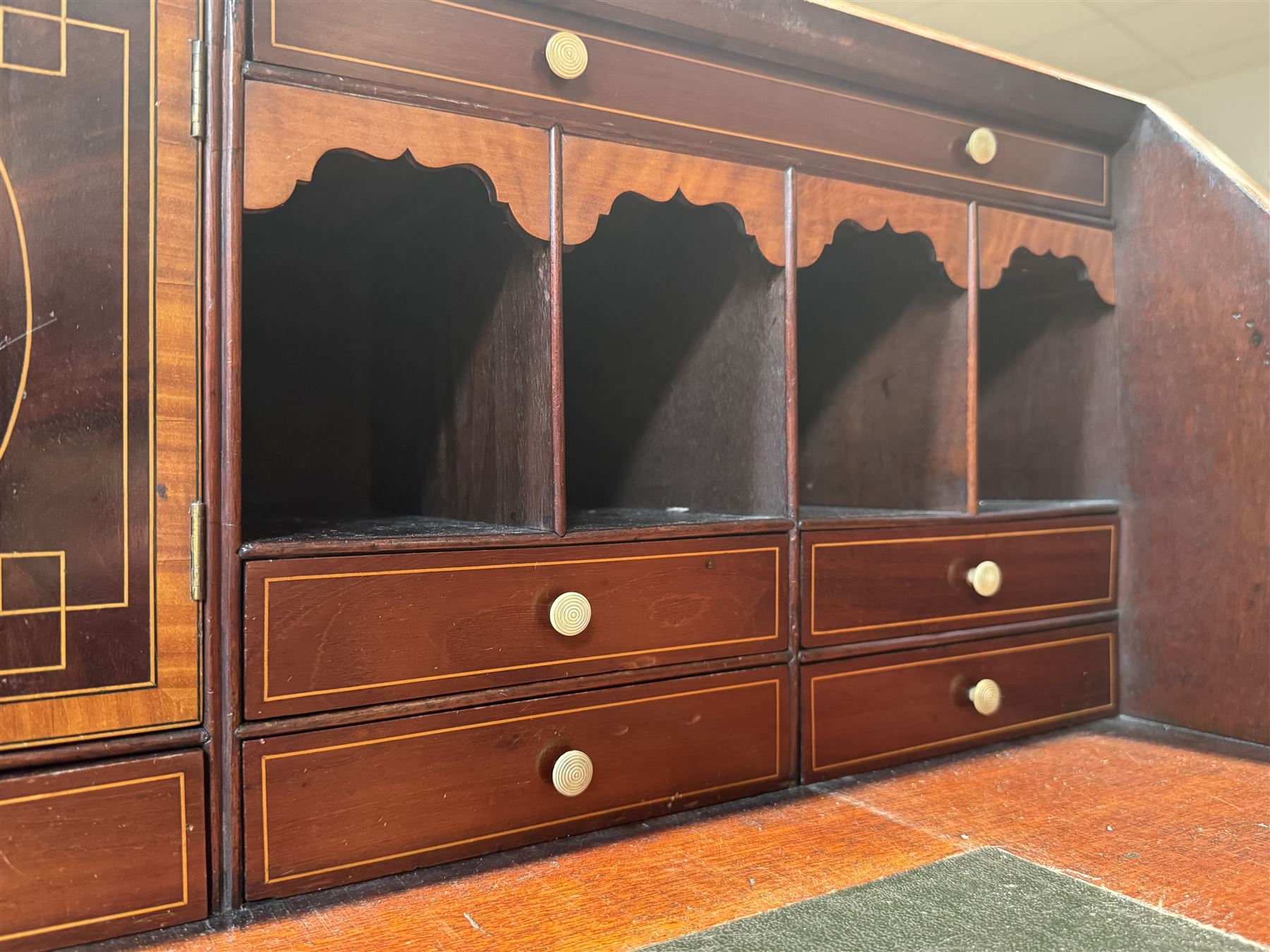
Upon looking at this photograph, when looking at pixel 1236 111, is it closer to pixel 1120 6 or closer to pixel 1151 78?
pixel 1151 78

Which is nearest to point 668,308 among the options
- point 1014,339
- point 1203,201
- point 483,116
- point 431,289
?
point 431,289

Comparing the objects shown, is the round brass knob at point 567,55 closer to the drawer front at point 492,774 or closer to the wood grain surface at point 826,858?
the drawer front at point 492,774

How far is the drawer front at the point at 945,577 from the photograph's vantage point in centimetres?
136

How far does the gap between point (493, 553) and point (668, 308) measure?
624mm

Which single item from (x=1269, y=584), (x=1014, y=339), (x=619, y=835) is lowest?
(x=619, y=835)

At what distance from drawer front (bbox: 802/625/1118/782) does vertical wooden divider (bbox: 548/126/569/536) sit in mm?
452

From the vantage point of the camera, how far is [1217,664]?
1.56 meters

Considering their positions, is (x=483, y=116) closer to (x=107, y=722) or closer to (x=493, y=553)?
(x=493, y=553)

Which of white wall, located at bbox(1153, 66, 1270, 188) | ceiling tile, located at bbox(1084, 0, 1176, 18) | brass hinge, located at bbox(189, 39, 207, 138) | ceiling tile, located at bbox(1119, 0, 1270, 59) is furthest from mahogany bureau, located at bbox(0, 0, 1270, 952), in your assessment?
white wall, located at bbox(1153, 66, 1270, 188)

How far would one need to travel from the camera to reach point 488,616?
3.61ft

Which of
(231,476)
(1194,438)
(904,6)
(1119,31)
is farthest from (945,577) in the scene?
(1119,31)

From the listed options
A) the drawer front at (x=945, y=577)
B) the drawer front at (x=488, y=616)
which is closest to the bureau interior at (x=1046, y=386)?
the drawer front at (x=945, y=577)

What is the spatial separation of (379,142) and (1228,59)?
3537 mm

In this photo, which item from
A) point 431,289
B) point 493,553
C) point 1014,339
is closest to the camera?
point 493,553
